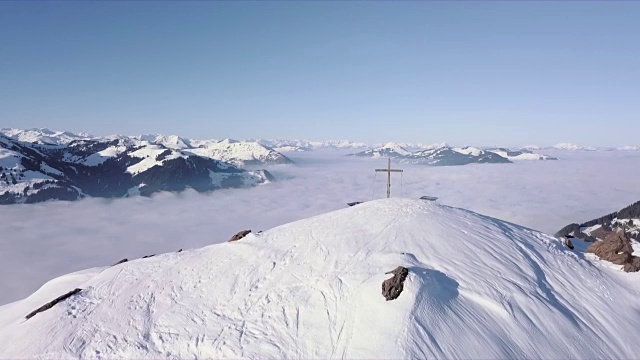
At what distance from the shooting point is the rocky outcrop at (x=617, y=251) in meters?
28.8

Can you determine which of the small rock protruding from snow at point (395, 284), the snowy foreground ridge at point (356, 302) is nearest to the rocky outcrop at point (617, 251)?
the snowy foreground ridge at point (356, 302)

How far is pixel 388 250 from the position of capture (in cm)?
2744

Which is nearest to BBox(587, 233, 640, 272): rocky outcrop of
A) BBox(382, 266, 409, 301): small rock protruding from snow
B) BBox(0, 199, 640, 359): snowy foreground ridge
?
BBox(0, 199, 640, 359): snowy foreground ridge

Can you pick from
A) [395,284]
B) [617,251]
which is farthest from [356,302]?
[617,251]

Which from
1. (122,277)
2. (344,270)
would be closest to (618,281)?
(344,270)

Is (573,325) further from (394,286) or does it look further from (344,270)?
(344,270)

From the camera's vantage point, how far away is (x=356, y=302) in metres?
21.9

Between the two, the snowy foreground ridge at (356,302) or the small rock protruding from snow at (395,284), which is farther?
the small rock protruding from snow at (395,284)

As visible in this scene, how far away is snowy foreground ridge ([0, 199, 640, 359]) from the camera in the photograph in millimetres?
19453

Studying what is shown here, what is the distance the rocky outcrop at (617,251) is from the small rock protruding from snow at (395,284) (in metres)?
20.9

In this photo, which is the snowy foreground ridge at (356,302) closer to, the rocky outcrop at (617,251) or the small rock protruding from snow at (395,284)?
the small rock protruding from snow at (395,284)

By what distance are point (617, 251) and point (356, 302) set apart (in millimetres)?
25371

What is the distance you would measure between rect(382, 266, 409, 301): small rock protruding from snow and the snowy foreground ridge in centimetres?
42

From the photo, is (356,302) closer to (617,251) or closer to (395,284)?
(395,284)
